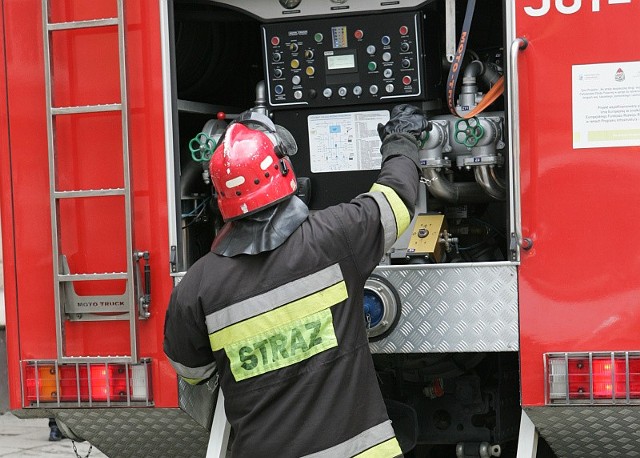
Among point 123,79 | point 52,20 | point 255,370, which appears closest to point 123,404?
point 255,370

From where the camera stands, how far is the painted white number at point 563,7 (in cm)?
359

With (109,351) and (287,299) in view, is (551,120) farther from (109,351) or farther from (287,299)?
(109,351)

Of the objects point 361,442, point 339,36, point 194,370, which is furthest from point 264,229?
point 339,36

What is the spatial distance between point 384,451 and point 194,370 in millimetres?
676

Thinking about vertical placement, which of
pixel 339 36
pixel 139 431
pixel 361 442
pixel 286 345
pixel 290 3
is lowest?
pixel 139 431

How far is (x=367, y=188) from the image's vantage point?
423 centimetres

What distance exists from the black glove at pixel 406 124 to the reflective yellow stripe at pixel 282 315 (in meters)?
0.71

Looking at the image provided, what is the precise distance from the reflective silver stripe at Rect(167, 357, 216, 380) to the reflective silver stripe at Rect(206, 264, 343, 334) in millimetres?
297

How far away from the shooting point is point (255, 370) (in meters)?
3.41

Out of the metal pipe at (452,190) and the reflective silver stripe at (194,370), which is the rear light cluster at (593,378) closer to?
the metal pipe at (452,190)

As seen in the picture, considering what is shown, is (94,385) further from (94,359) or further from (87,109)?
(87,109)

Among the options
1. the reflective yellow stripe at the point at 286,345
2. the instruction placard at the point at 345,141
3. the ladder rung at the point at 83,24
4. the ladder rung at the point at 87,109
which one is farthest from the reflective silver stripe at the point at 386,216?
the ladder rung at the point at 83,24

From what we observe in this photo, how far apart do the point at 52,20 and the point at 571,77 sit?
6.13ft

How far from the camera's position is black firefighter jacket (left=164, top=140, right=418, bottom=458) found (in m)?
3.38
